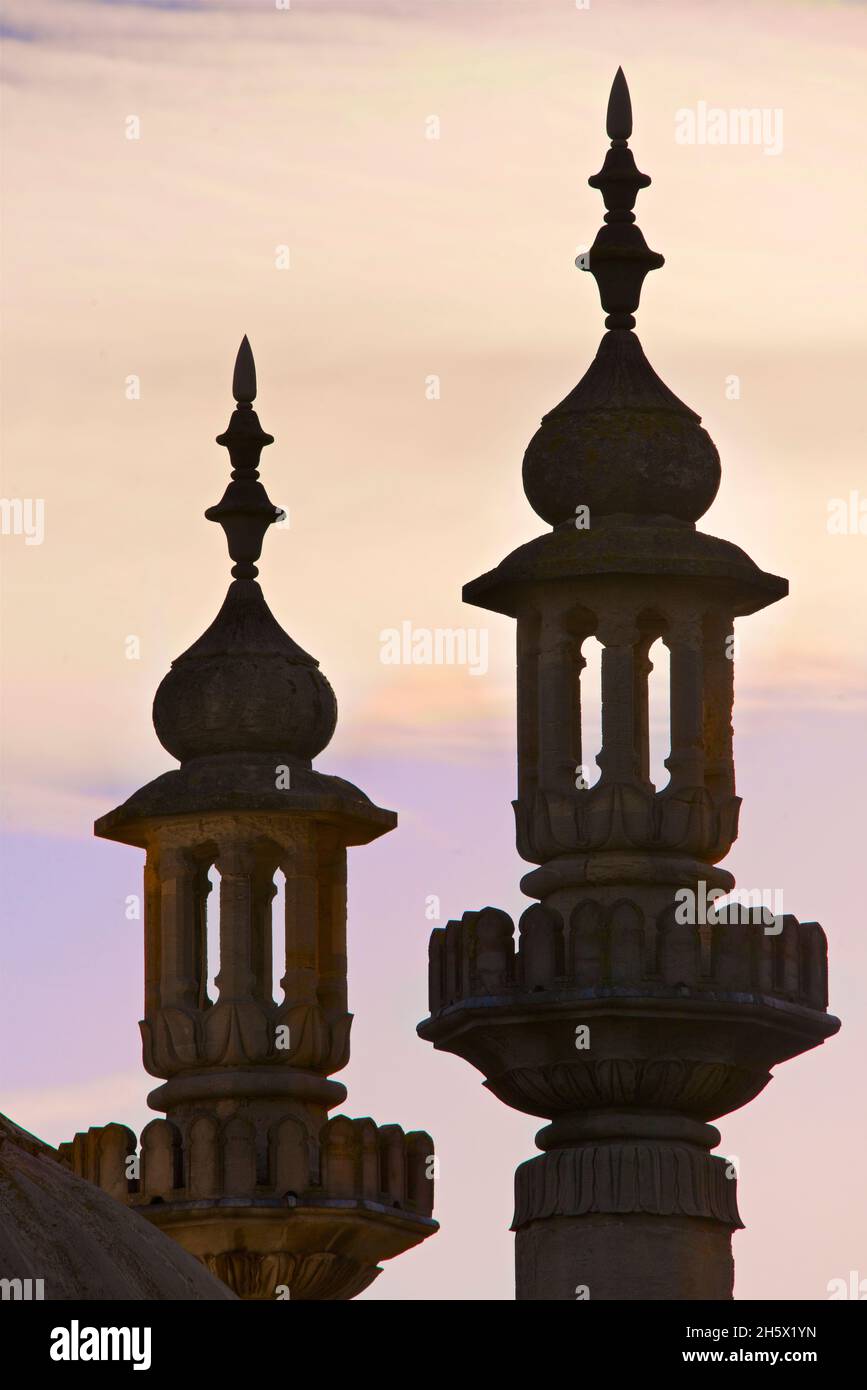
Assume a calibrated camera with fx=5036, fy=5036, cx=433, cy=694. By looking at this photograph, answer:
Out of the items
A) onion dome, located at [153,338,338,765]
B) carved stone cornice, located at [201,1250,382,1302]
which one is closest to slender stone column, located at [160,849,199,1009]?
onion dome, located at [153,338,338,765]

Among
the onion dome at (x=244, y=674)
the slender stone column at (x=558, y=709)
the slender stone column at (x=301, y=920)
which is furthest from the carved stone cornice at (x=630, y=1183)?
the onion dome at (x=244, y=674)

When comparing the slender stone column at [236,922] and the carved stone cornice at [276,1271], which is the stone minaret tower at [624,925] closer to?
the carved stone cornice at [276,1271]

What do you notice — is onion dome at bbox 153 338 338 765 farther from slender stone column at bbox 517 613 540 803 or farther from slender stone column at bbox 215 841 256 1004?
slender stone column at bbox 517 613 540 803

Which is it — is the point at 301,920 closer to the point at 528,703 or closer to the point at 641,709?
the point at 528,703

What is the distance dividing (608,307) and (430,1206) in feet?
30.9

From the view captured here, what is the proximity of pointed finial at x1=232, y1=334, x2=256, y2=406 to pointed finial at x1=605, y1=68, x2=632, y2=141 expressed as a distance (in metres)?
6.67

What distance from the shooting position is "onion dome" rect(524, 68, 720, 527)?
43.3 metres

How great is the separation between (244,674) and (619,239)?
24.3 ft

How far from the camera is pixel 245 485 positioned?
51000mm

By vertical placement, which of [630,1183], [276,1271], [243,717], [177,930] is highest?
[243,717]

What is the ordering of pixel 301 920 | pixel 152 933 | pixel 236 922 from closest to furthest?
pixel 236 922, pixel 152 933, pixel 301 920

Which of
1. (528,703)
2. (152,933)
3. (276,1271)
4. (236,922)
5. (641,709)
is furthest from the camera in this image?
(152,933)

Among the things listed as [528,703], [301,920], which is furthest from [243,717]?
[528,703]

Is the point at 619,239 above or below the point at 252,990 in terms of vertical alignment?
above
